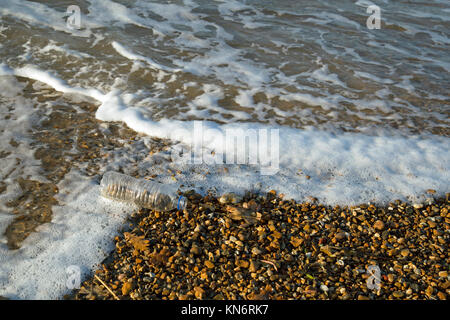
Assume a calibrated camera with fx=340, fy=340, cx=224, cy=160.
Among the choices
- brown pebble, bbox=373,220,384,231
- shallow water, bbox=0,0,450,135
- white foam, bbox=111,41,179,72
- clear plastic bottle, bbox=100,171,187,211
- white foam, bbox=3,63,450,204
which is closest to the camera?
brown pebble, bbox=373,220,384,231

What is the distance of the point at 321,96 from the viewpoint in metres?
4.59

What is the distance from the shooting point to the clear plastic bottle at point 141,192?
2807 millimetres

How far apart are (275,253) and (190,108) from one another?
2390 millimetres

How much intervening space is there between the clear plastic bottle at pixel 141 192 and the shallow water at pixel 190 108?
0.10 meters

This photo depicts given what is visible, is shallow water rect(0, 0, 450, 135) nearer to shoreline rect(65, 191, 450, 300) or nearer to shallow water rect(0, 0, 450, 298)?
shallow water rect(0, 0, 450, 298)

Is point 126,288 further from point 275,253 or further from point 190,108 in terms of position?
point 190,108

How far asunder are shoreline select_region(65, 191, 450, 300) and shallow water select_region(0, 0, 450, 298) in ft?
0.68

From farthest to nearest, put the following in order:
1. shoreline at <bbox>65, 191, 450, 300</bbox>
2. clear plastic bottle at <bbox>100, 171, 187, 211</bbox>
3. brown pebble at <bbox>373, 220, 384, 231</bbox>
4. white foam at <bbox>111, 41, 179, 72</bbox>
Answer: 1. white foam at <bbox>111, 41, 179, 72</bbox>
2. clear plastic bottle at <bbox>100, 171, 187, 211</bbox>
3. brown pebble at <bbox>373, 220, 384, 231</bbox>
4. shoreline at <bbox>65, 191, 450, 300</bbox>

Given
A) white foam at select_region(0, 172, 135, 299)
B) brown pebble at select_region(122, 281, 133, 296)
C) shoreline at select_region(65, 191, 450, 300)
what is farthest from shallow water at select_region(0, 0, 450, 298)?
brown pebble at select_region(122, 281, 133, 296)

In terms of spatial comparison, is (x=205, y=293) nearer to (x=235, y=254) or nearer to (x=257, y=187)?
(x=235, y=254)

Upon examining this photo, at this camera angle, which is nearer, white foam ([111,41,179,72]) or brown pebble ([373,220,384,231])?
brown pebble ([373,220,384,231])

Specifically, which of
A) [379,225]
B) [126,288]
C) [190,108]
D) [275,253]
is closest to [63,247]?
[126,288]

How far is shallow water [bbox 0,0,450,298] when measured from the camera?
9.43ft
